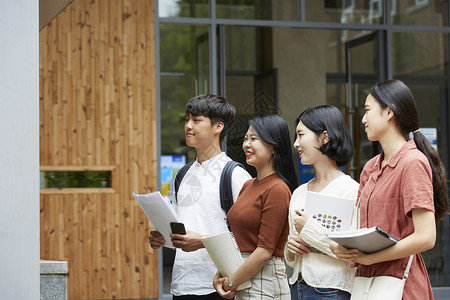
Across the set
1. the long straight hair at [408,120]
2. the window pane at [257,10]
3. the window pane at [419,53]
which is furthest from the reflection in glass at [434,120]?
the long straight hair at [408,120]

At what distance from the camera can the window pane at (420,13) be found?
28.9ft

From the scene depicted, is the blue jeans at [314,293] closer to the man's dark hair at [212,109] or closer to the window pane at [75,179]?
the man's dark hair at [212,109]

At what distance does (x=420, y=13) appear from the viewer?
8945mm

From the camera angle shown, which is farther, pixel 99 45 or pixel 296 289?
pixel 99 45

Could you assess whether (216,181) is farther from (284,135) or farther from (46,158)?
(46,158)

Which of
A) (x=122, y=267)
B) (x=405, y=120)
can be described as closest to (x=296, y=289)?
(x=405, y=120)

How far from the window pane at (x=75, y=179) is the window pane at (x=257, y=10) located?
2.32 m

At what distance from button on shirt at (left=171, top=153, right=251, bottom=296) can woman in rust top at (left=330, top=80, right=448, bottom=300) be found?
98cm

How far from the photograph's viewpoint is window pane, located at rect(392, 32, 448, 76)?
8.78 metres

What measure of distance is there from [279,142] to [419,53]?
19.3ft

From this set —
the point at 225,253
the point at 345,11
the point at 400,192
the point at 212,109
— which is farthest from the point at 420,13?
the point at 400,192

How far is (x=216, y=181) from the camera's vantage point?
374 centimetres
